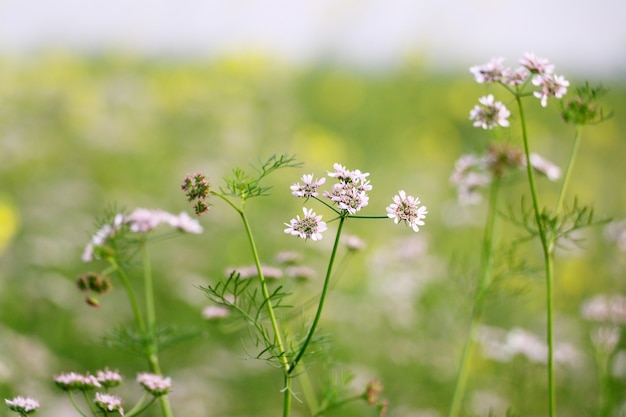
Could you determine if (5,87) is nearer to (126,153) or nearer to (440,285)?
(126,153)

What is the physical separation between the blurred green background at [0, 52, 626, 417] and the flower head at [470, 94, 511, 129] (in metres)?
0.69

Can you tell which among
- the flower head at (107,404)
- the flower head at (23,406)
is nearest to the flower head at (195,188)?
the flower head at (107,404)

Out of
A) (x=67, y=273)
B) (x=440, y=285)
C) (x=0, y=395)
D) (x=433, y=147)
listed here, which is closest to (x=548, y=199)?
(x=433, y=147)

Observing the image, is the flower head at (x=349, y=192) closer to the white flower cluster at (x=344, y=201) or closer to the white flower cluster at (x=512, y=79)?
the white flower cluster at (x=344, y=201)

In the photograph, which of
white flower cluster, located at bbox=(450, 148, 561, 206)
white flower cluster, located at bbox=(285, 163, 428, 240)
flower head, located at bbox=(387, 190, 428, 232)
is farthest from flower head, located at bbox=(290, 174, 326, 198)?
white flower cluster, located at bbox=(450, 148, 561, 206)

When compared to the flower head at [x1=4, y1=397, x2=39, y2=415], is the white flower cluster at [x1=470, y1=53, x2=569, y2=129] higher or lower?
higher

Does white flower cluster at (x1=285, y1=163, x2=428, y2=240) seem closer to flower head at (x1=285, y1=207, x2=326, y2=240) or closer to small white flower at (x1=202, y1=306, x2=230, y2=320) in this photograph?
flower head at (x1=285, y1=207, x2=326, y2=240)

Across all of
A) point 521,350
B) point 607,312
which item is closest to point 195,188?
point 521,350

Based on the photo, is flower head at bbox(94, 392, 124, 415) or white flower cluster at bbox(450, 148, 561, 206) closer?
flower head at bbox(94, 392, 124, 415)

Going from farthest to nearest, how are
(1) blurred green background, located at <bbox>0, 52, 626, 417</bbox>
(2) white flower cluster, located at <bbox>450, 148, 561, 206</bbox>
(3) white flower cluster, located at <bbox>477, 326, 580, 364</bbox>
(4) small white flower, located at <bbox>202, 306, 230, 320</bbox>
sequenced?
(1) blurred green background, located at <bbox>0, 52, 626, 417</bbox>, (3) white flower cluster, located at <bbox>477, 326, 580, 364</bbox>, (2) white flower cluster, located at <bbox>450, 148, 561, 206</bbox>, (4) small white flower, located at <bbox>202, 306, 230, 320</bbox>

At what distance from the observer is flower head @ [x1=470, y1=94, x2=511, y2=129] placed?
206cm

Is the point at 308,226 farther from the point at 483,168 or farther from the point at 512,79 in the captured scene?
the point at 483,168

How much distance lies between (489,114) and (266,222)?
139 inches

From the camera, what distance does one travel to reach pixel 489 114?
210 centimetres
